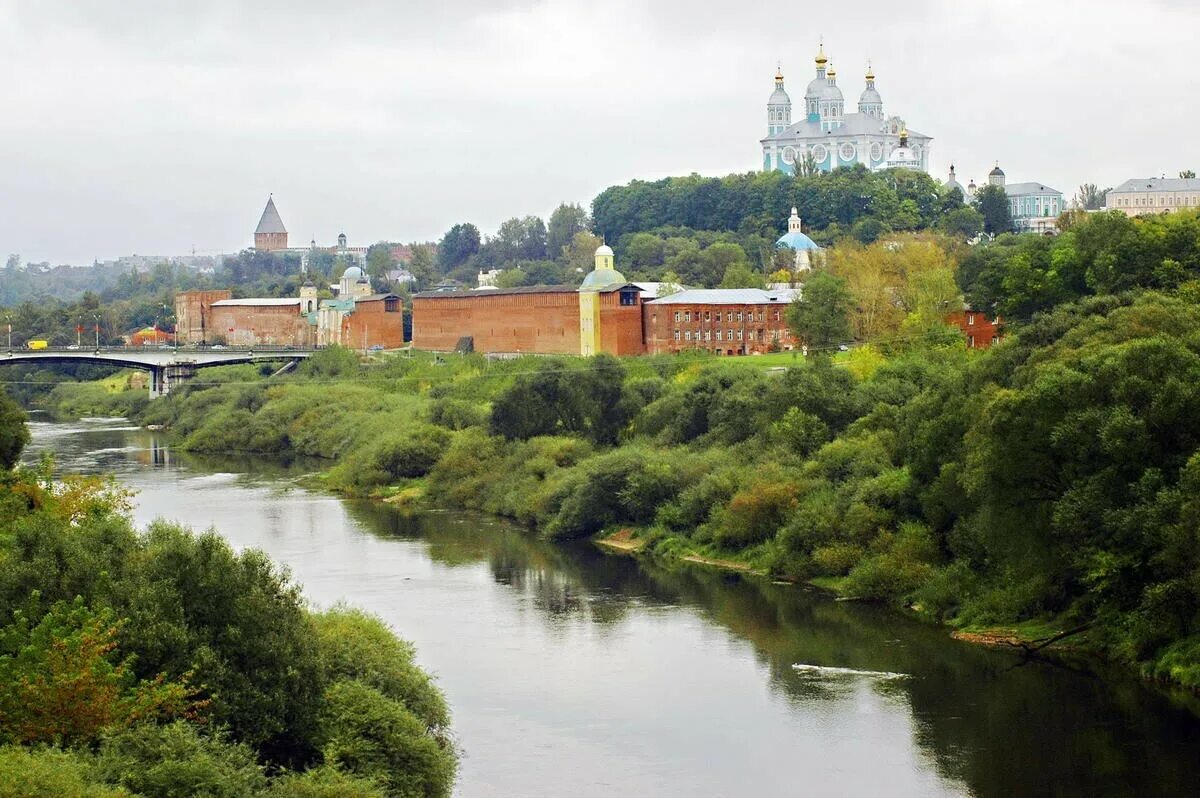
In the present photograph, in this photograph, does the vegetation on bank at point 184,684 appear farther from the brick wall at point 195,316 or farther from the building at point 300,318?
the brick wall at point 195,316

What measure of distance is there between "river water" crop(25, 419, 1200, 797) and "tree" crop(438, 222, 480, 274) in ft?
275

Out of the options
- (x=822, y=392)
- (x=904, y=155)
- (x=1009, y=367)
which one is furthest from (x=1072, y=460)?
(x=904, y=155)

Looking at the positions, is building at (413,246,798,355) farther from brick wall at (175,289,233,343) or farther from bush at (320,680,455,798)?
bush at (320,680,455,798)

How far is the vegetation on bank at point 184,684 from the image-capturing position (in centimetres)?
1391

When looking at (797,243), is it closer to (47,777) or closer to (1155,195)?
(1155,195)

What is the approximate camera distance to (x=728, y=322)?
2313 inches

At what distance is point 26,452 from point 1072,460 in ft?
113

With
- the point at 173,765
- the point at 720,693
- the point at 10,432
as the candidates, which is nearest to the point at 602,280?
the point at 10,432

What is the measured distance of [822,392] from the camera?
3309 cm

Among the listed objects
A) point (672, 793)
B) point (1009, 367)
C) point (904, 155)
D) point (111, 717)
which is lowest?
point (672, 793)

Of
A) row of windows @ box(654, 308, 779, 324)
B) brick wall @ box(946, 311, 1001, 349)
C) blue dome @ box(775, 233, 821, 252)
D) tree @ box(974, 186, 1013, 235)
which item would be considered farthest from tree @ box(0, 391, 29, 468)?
tree @ box(974, 186, 1013, 235)

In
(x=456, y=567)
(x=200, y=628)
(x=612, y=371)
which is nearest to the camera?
(x=200, y=628)

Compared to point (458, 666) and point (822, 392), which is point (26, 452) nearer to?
point (822, 392)

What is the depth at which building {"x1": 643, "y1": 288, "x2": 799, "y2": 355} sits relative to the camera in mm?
58125
